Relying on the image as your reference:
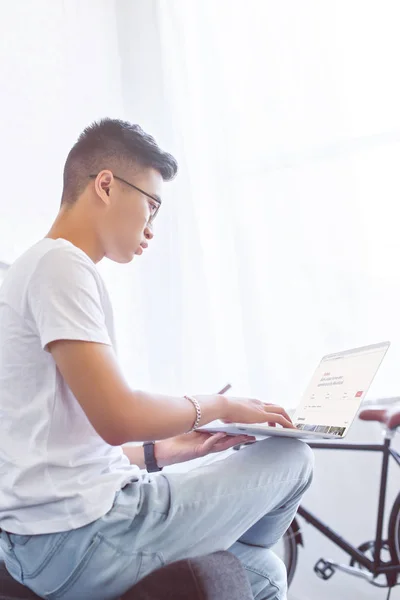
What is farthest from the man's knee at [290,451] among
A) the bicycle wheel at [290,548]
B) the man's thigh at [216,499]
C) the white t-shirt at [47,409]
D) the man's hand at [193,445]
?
the bicycle wheel at [290,548]

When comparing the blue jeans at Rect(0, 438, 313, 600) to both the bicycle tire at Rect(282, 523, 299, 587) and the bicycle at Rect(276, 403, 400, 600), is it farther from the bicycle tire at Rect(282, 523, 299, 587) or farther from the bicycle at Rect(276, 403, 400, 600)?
the bicycle tire at Rect(282, 523, 299, 587)

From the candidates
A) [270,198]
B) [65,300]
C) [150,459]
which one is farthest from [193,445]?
[270,198]

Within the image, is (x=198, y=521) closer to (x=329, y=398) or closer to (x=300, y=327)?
(x=329, y=398)

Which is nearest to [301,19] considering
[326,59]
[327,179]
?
[326,59]

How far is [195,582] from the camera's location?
78 centimetres

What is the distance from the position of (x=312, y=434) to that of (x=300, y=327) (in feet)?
3.51

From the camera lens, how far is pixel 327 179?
2018mm

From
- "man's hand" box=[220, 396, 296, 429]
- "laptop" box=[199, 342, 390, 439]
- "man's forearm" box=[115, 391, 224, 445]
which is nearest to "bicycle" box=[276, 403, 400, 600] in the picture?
"laptop" box=[199, 342, 390, 439]

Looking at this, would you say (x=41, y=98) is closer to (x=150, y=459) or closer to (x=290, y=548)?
(x=150, y=459)

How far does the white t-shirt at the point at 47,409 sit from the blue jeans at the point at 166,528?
0.09 ft

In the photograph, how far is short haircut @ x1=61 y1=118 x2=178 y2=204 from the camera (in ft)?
3.68

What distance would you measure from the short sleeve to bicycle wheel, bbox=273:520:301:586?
4.49 ft

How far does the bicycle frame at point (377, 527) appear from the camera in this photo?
70.7 inches

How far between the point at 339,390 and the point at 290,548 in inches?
40.7
